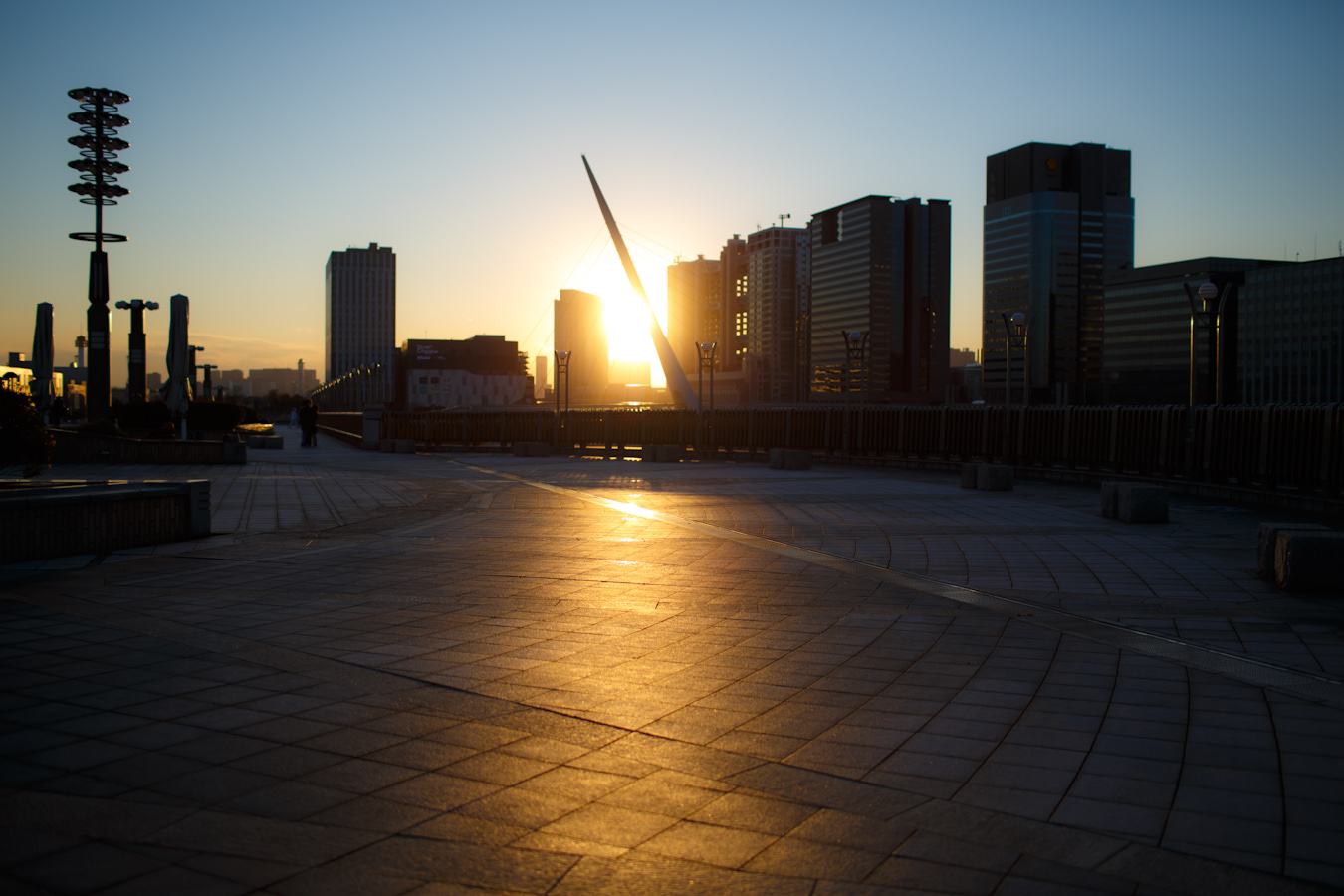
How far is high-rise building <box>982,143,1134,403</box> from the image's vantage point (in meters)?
165

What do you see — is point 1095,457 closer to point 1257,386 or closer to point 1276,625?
point 1276,625

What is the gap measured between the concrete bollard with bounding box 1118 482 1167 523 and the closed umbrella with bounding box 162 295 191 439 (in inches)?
996

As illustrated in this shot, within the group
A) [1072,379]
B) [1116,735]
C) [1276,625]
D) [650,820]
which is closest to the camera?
[650,820]

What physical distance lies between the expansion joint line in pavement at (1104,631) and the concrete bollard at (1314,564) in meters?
2.14

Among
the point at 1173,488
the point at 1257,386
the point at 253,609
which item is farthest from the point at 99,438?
the point at 1257,386

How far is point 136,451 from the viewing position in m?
22.6

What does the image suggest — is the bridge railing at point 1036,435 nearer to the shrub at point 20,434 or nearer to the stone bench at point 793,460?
the stone bench at point 793,460

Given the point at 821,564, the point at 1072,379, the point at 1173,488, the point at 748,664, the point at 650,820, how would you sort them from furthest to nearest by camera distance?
the point at 1072,379 < the point at 1173,488 < the point at 821,564 < the point at 748,664 < the point at 650,820

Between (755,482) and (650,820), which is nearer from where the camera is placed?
(650,820)

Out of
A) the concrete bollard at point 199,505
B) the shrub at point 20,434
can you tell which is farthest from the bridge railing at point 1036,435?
the shrub at point 20,434

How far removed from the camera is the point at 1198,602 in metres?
6.65

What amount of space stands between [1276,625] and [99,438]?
24.3 meters

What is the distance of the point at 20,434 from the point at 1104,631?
9.72 metres

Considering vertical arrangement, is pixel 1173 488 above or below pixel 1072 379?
below
